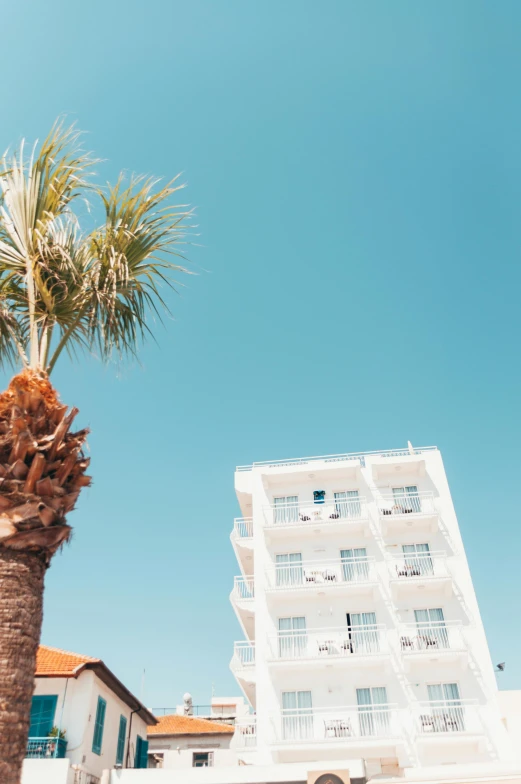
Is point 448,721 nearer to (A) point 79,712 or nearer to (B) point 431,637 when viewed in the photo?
(B) point 431,637

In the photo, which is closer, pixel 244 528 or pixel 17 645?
pixel 17 645

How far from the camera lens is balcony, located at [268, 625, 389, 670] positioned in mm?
29078

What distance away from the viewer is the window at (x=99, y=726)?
21.4m

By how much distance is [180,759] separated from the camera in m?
38.7

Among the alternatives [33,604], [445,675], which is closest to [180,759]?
[445,675]

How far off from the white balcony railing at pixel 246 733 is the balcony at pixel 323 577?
19.4 ft

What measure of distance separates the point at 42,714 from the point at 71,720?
0.98m

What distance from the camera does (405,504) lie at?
34156mm

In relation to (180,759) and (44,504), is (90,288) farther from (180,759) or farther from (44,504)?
(180,759)

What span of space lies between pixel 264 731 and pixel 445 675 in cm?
887

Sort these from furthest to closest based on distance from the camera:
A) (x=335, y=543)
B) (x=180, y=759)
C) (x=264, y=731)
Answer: (x=180, y=759)
(x=335, y=543)
(x=264, y=731)

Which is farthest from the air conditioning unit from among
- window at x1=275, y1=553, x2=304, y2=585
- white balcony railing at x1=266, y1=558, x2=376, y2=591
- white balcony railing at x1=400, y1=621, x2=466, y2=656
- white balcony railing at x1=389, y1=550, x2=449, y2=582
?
white balcony railing at x1=389, y1=550, x2=449, y2=582

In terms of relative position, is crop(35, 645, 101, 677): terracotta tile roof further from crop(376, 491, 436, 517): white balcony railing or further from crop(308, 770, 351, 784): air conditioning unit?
crop(376, 491, 436, 517): white balcony railing

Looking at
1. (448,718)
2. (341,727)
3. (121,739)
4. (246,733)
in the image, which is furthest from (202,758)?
(448,718)
